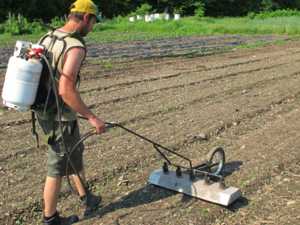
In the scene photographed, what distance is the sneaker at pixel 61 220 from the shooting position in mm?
2868

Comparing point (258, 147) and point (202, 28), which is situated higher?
point (202, 28)

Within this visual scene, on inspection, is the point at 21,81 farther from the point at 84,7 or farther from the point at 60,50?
the point at 84,7

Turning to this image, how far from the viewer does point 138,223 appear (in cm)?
295

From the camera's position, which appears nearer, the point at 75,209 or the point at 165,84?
the point at 75,209

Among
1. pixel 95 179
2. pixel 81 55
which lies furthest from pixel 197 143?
pixel 81 55

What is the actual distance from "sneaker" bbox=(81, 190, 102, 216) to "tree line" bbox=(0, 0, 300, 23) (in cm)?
3446

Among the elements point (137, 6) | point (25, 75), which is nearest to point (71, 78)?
point (25, 75)

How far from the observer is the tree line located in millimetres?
38500

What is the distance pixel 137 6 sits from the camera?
2055 inches

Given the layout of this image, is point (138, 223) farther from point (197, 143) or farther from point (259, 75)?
point (259, 75)

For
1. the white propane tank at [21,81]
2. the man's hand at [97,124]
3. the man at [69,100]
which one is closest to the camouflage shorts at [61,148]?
the man at [69,100]

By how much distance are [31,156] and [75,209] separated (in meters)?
1.37

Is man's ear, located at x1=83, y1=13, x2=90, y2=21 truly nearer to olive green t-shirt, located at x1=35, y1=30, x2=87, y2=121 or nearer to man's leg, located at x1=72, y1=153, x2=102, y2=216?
olive green t-shirt, located at x1=35, y1=30, x2=87, y2=121

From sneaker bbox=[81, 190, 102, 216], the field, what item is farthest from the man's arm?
the field
